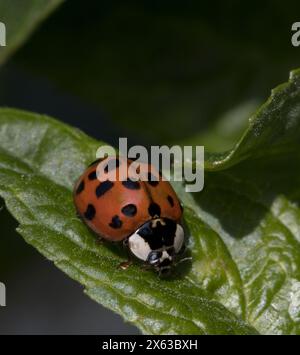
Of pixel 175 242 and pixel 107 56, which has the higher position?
pixel 107 56

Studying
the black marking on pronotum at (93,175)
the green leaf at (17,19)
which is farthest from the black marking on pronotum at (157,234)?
the green leaf at (17,19)

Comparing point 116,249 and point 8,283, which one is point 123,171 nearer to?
point 116,249

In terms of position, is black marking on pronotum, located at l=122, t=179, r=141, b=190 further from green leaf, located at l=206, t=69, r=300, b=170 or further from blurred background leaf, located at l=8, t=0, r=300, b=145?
blurred background leaf, located at l=8, t=0, r=300, b=145

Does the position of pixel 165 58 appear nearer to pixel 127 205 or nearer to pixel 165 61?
pixel 165 61

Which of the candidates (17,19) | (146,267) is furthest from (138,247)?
(17,19)
